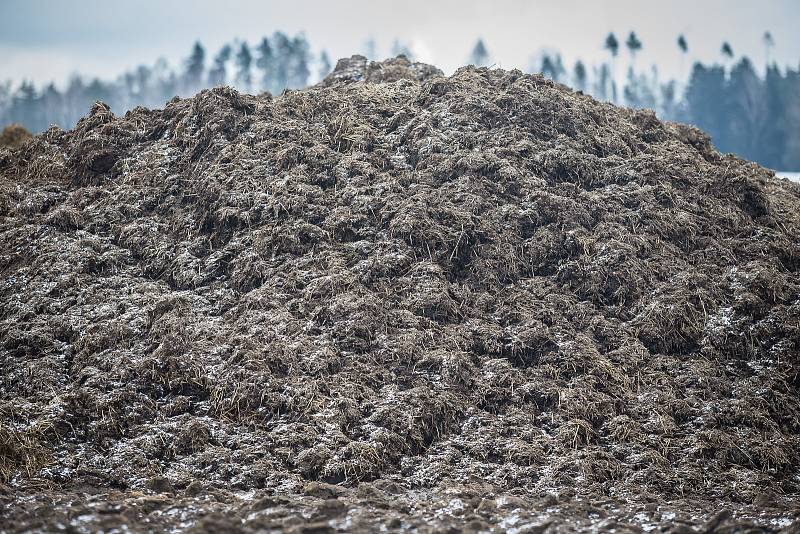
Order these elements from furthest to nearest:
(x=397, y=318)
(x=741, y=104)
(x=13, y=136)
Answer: (x=741, y=104), (x=13, y=136), (x=397, y=318)

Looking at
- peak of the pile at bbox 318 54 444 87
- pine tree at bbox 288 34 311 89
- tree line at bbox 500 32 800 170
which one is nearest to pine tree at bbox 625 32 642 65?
tree line at bbox 500 32 800 170

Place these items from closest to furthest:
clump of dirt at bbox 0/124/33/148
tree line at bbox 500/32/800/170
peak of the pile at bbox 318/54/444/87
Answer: peak of the pile at bbox 318/54/444/87 < clump of dirt at bbox 0/124/33/148 < tree line at bbox 500/32/800/170

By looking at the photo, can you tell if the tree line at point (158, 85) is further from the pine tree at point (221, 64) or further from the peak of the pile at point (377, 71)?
the peak of the pile at point (377, 71)

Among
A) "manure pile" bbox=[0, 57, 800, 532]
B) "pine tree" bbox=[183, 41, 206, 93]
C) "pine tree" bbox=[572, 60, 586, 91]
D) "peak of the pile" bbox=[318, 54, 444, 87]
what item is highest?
"pine tree" bbox=[183, 41, 206, 93]

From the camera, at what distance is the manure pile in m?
6.43

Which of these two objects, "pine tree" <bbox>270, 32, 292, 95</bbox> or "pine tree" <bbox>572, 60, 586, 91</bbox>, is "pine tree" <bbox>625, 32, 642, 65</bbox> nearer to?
"pine tree" <bbox>572, 60, 586, 91</bbox>

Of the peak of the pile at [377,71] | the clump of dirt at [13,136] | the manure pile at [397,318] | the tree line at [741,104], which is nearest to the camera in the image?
the manure pile at [397,318]

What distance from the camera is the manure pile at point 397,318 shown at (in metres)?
6.43

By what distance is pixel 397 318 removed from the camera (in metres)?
8.26

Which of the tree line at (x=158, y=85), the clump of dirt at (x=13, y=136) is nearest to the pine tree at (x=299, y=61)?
the tree line at (x=158, y=85)

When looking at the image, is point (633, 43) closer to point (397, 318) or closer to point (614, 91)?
point (614, 91)

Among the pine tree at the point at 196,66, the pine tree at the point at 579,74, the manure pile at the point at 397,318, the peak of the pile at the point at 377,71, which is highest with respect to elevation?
the pine tree at the point at 196,66

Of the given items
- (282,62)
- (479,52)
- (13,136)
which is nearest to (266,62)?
(282,62)

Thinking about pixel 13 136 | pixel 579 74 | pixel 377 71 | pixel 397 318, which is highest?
pixel 579 74
